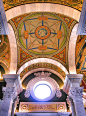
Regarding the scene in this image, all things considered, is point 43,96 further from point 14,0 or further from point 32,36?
point 14,0

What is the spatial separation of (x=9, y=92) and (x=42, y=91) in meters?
3.13

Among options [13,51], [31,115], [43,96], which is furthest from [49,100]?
[13,51]

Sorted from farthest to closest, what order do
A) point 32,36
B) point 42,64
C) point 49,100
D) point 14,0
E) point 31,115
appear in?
point 42,64, point 32,36, point 49,100, point 31,115, point 14,0

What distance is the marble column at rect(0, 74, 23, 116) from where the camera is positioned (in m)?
6.86

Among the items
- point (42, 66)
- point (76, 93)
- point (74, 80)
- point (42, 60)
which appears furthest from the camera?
point (42, 66)

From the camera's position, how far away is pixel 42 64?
10.4 m

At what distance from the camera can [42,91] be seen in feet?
32.3

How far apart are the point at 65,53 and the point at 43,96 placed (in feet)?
12.0

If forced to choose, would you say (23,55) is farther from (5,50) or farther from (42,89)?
(42,89)

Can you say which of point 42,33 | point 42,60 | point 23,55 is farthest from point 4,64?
point 42,33

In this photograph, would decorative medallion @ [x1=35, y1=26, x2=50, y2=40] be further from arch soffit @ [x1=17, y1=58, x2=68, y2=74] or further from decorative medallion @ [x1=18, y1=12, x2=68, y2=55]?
arch soffit @ [x1=17, y1=58, x2=68, y2=74]

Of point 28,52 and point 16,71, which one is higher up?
point 28,52

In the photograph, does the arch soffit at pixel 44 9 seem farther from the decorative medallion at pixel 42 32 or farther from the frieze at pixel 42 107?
the frieze at pixel 42 107

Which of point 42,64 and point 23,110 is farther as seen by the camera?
point 42,64
